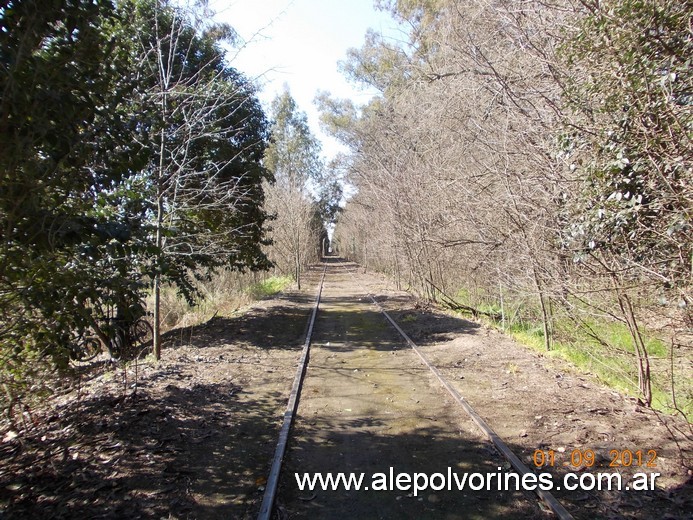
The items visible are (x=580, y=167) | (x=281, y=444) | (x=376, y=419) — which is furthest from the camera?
(x=376, y=419)

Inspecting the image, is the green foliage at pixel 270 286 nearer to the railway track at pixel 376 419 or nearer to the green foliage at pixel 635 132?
the railway track at pixel 376 419

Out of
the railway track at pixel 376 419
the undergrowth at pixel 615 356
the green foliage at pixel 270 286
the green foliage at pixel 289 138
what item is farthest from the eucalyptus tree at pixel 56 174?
→ the green foliage at pixel 289 138

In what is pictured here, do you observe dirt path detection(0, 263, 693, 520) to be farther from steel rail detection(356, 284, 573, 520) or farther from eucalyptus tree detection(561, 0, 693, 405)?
eucalyptus tree detection(561, 0, 693, 405)

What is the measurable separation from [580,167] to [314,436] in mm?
4386

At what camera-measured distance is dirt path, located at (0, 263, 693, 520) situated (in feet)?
11.7

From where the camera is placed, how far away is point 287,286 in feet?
83.7

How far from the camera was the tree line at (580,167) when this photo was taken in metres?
4.05

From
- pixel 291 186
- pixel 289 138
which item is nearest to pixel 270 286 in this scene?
pixel 291 186

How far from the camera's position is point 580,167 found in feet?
17.2

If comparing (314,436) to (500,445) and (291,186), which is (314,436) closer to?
(500,445)

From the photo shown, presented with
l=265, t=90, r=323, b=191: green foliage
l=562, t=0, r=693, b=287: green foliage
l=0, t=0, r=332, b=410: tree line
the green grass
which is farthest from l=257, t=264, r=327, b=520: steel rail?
l=265, t=90, r=323, b=191: green foliage

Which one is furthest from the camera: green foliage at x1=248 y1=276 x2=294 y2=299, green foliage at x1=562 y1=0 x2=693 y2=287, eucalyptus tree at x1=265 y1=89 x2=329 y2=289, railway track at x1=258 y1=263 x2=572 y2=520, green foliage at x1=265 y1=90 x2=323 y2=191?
green foliage at x1=265 y1=90 x2=323 y2=191
